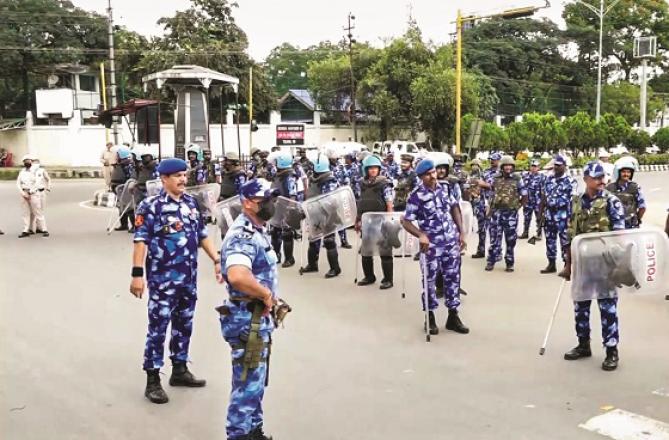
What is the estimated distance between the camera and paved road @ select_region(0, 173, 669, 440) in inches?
187

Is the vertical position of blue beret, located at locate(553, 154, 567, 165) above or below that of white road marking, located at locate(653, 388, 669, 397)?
above

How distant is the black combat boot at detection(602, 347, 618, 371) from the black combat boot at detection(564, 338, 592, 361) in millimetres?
238

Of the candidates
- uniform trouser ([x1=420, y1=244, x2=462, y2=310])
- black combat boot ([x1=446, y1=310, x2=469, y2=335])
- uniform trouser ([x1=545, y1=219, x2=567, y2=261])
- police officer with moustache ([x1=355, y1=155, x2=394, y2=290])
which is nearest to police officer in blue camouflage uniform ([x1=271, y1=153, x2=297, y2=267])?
police officer with moustache ([x1=355, y1=155, x2=394, y2=290])

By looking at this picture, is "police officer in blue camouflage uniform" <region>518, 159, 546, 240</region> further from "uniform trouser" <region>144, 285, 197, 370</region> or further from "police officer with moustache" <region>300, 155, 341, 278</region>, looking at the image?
"uniform trouser" <region>144, 285, 197, 370</region>

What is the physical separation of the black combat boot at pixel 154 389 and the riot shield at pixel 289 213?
15.7 feet

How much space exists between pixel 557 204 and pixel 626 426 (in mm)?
5970

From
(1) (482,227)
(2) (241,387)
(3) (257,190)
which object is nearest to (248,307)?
(2) (241,387)

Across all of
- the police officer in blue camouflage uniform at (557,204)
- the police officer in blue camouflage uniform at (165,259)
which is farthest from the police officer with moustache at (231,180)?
the police officer in blue camouflage uniform at (165,259)

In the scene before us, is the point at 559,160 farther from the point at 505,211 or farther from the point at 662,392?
the point at 662,392

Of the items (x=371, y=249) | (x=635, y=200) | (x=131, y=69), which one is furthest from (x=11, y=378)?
(x=131, y=69)

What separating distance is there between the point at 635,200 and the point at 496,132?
29.2 metres

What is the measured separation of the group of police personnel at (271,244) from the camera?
4.03 m

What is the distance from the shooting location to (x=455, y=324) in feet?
22.9

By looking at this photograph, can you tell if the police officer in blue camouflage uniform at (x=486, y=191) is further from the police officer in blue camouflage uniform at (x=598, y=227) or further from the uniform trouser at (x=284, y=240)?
the police officer in blue camouflage uniform at (x=598, y=227)
